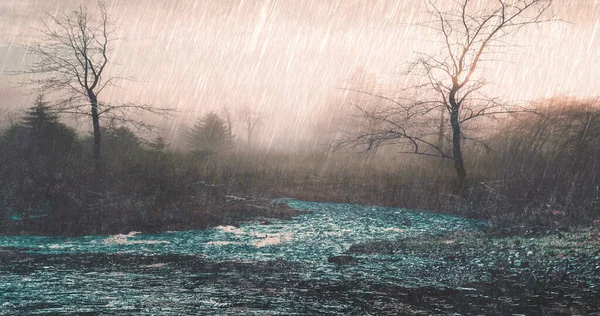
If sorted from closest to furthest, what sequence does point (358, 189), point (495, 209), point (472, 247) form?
point (472, 247) < point (495, 209) < point (358, 189)

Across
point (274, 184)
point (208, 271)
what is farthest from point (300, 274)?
point (274, 184)

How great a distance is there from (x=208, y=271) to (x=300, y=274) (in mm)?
2049

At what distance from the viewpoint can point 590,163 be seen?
20328 millimetres

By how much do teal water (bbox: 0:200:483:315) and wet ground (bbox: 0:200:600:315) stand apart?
0.09ft

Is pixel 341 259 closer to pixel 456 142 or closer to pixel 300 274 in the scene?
pixel 300 274

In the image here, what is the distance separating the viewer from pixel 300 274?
1002 cm

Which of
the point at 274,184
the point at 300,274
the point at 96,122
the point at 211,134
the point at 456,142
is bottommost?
the point at 300,274

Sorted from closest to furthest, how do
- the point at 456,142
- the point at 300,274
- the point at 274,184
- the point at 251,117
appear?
1. the point at 300,274
2. the point at 456,142
3. the point at 274,184
4. the point at 251,117

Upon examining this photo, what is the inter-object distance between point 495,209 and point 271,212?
966cm

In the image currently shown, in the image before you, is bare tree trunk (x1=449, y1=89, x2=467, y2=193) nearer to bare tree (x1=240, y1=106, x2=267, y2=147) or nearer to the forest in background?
the forest in background

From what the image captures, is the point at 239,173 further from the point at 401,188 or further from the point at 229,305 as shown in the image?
the point at 229,305

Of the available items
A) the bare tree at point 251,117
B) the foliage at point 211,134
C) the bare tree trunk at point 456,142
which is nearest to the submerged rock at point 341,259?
the bare tree trunk at point 456,142

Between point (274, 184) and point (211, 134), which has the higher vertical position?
point (211, 134)

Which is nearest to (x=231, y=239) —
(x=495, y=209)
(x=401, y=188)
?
(x=495, y=209)
